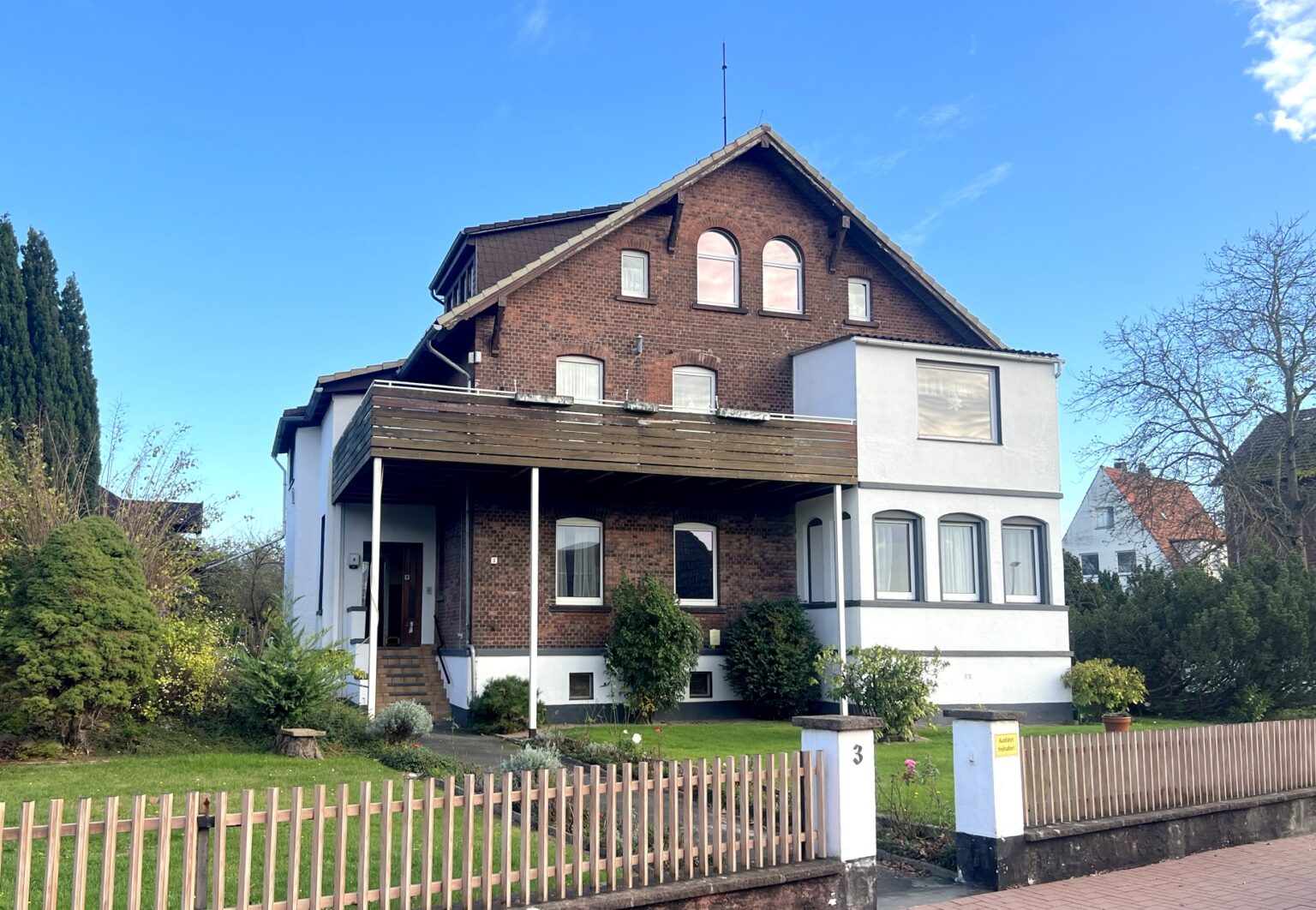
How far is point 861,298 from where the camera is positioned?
23250 millimetres

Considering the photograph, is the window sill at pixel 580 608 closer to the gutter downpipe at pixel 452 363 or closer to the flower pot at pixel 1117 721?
the gutter downpipe at pixel 452 363

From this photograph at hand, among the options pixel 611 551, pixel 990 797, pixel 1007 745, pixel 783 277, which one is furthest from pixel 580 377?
pixel 990 797

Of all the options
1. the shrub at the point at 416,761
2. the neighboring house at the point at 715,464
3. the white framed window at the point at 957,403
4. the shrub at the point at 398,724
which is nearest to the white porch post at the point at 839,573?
the neighboring house at the point at 715,464

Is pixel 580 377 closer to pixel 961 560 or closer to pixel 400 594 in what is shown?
pixel 400 594

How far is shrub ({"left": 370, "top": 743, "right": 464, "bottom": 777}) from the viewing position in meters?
12.5

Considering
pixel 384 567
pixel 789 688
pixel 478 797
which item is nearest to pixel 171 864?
pixel 478 797

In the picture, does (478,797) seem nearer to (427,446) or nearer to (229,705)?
(229,705)

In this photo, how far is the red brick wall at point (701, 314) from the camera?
2033cm

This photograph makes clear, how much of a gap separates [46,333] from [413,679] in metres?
18.5

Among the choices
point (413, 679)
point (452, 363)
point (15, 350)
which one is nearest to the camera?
point (452, 363)

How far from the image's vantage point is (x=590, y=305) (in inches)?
821

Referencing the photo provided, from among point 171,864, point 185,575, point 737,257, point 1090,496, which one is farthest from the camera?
point 1090,496

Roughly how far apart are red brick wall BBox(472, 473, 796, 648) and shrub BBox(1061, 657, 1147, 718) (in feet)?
17.4

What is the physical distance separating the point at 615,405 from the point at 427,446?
3.18 meters
